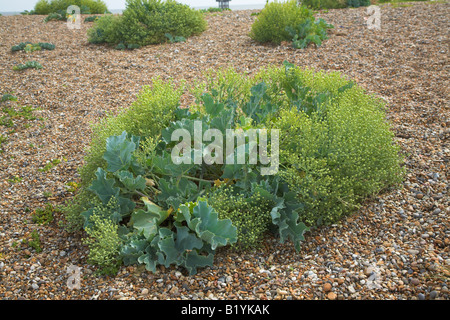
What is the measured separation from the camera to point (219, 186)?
307 cm

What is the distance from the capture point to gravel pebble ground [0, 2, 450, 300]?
2.69 metres

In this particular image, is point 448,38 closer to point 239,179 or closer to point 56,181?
point 239,179

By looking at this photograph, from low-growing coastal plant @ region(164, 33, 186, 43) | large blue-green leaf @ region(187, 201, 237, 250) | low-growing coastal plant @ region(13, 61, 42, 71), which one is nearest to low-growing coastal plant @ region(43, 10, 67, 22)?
low-growing coastal plant @ region(13, 61, 42, 71)

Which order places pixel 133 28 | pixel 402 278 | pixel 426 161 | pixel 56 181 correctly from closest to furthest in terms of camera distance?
pixel 402 278 < pixel 426 161 < pixel 56 181 < pixel 133 28

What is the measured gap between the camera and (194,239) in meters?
2.78

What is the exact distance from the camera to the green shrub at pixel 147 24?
7.99 meters

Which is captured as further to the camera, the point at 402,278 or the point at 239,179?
the point at 239,179

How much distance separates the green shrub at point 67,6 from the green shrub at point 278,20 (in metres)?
6.40

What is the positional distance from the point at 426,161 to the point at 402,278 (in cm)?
165

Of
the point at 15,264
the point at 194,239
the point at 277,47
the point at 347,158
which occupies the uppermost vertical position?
the point at 277,47

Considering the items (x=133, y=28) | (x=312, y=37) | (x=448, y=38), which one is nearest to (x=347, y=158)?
(x=312, y=37)

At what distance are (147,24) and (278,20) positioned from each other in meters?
2.63

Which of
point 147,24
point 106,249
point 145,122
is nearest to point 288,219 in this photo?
point 106,249

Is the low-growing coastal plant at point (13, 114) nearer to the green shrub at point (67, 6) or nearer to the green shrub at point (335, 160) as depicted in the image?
the green shrub at point (335, 160)
